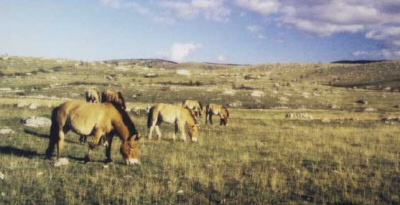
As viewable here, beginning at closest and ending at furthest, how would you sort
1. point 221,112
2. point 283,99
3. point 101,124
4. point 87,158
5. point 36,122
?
point 101,124, point 87,158, point 36,122, point 221,112, point 283,99

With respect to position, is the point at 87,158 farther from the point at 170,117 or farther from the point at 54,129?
the point at 170,117

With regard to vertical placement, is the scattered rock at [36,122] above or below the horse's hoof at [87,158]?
below

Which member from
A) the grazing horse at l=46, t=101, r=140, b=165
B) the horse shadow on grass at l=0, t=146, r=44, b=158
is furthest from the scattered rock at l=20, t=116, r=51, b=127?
the grazing horse at l=46, t=101, r=140, b=165

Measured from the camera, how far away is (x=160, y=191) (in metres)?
13.2

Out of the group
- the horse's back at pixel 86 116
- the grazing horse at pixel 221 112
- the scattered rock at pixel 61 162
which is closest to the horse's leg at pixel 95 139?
the horse's back at pixel 86 116

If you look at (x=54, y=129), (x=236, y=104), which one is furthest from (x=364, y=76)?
(x=54, y=129)

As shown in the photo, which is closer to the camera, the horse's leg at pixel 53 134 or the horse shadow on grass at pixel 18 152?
the horse's leg at pixel 53 134

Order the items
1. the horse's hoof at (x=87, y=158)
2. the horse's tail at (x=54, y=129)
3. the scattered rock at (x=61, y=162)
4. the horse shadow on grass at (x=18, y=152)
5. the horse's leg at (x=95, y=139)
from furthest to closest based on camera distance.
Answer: the horse shadow on grass at (x=18, y=152) → the horse's tail at (x=54, y=129) → the horse's hoof at (x=87, y=158) → the scattered rock at (x=61, y=162) → the horse's leg at (x=95, y=139)

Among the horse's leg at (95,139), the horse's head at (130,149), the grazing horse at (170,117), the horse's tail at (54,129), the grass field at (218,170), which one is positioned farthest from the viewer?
the grazing horse at (170,117)

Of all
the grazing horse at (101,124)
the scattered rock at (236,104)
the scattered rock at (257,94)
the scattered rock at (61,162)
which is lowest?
the scattered rock at (236,104)

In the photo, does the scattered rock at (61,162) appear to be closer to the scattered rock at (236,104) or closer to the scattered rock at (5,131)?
the scattered rock at (5,131)

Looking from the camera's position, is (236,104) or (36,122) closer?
(36,122)

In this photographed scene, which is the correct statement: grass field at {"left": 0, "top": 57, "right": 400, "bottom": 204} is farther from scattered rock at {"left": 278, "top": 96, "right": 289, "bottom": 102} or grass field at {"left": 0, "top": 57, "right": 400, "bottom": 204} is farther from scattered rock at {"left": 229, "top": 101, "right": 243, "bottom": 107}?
scattered rock at {"left": 278, "top": 96, "right": 289, "bottom": 102}

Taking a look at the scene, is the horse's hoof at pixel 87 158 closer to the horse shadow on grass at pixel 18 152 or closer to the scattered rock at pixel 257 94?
the horse shadow on grass at pixel 18 152
